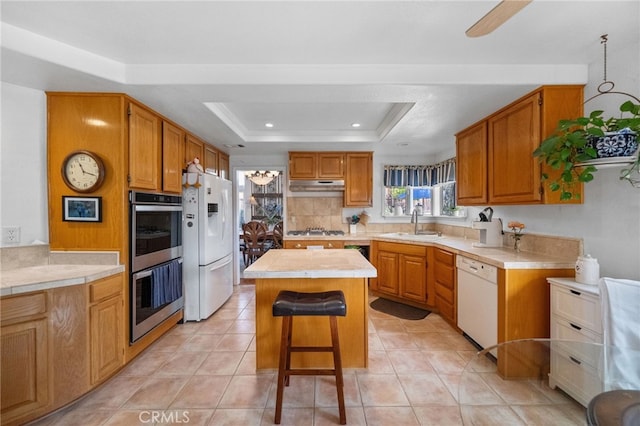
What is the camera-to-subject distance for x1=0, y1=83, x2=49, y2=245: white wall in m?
1.94

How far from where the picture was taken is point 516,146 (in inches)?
89.4

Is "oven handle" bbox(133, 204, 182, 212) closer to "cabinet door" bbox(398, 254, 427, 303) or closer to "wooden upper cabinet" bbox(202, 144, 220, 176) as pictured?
"wooden upper cabinet" bbox(202, 144, 220, 176)

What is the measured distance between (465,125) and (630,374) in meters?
2.42

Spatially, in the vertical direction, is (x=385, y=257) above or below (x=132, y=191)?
below

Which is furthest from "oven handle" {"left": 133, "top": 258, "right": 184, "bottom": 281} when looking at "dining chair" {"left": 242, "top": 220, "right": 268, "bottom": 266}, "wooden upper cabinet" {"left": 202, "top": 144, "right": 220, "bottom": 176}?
"dining chair" {"left": 242, "top": 220, "right": 268, "bottom": 266}

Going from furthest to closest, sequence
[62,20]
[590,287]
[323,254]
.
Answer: [323,254], [590,287], [62,20]

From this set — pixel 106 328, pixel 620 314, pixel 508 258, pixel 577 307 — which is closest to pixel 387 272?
pixel 508 258

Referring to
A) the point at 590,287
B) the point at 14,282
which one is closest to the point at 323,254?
the point at 590,287

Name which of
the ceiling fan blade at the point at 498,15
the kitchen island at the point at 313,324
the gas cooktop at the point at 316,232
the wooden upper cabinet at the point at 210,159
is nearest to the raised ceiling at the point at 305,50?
the ceiling fan blade at the point at 498,15

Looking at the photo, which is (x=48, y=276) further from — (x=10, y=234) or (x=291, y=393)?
(x=291, y=393)

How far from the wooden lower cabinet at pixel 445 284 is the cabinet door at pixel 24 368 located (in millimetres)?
3341

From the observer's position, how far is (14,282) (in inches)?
63.3

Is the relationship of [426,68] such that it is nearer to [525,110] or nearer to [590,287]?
[525,110]

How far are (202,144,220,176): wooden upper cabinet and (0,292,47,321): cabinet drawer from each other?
7.26 feet
